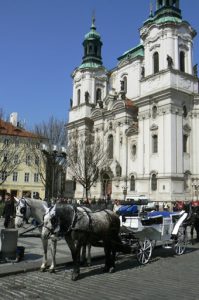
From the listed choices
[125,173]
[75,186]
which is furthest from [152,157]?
[75,186]

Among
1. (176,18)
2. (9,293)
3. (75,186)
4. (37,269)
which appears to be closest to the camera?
(9,293)

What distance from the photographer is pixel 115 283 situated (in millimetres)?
8961

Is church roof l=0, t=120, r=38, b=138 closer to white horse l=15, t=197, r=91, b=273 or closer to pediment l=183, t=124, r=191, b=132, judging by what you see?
pediment l=183, t=124, r=191, b=132

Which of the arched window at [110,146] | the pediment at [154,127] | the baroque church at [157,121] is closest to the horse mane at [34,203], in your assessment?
the baroque church at [157,121]

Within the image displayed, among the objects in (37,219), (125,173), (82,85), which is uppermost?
(82,85)

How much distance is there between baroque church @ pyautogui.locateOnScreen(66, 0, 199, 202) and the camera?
44438 millimetres

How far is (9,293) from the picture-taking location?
7.93 m

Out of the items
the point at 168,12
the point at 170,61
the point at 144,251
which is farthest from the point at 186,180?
the point at 144,251

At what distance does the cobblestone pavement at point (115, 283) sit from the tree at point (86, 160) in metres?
35.9

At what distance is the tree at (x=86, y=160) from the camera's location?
48688 millimetres

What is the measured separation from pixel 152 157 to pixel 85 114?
716 inches

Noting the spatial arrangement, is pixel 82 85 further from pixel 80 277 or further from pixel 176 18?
pixel 80 277

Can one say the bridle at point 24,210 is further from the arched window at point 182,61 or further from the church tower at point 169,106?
the arched window at point 182,61

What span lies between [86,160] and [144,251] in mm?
37244
